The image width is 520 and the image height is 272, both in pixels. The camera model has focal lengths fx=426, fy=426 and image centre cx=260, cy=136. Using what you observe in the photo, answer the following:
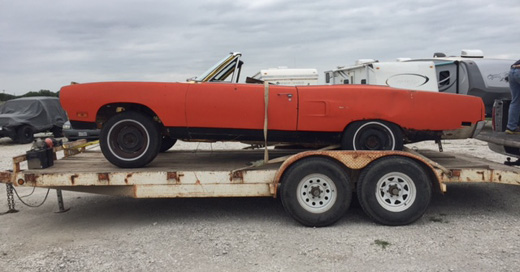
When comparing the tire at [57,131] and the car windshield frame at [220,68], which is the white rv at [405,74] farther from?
the tire at [57,131]

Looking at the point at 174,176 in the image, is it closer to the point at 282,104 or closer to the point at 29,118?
the point at 282,104

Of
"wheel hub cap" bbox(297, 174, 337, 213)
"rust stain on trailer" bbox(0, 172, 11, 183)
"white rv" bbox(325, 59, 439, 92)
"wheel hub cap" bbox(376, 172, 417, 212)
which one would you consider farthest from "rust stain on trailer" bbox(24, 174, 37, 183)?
"white rv" bbox(325, 59, 439, 92)

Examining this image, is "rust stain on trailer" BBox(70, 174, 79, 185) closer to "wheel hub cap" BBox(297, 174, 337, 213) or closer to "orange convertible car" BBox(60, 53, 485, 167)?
"orange convertible car" BBox(60, 53, 485, 167)

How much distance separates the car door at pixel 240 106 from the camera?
4.72 m

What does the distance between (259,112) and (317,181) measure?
99cm

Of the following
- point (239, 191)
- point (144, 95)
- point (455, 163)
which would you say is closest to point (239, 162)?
point (239, 191)

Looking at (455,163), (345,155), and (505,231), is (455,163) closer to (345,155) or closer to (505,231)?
(505,231)

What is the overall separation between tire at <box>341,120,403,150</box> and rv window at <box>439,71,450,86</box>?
10.3m

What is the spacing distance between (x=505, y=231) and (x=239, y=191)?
279cm

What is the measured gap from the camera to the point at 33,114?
588 inches

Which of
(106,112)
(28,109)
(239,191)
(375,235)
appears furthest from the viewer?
(28,109)

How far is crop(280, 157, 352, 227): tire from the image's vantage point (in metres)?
4.54

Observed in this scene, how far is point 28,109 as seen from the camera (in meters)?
15.2

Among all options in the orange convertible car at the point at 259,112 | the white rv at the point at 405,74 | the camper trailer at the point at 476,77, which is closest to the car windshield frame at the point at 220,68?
the orange convertible car at the point at 259,112
